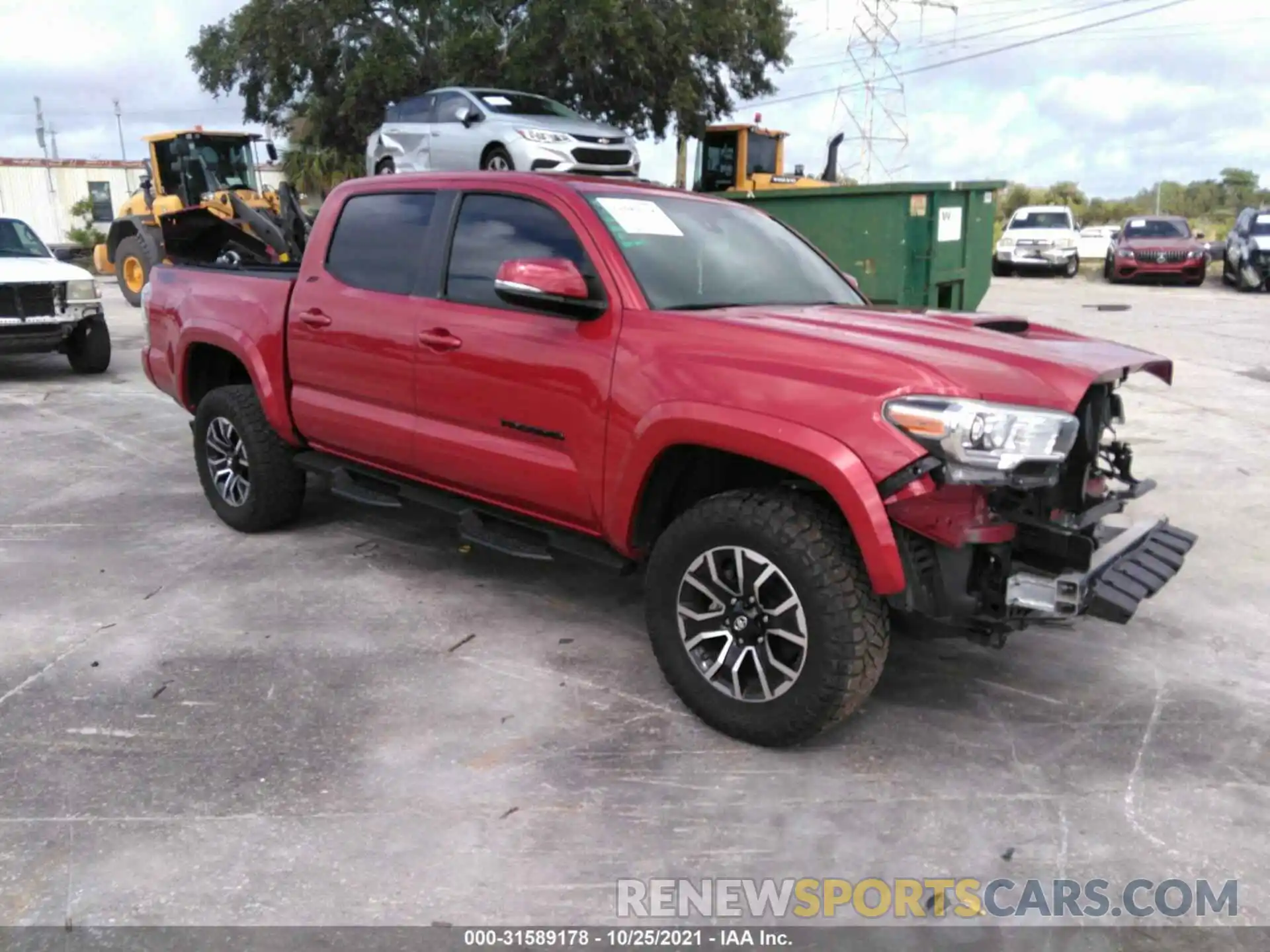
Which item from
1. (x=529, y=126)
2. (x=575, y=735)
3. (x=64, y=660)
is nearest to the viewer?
(x=575, y=735)

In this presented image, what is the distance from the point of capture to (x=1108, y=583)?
10.6 feet

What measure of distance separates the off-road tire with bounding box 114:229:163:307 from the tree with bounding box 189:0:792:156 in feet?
22.8

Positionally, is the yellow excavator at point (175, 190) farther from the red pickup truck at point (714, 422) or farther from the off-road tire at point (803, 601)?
the off-road tire at point (803, 601)

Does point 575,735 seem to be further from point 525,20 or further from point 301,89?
point 301,89

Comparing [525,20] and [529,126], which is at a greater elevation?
[525,20]

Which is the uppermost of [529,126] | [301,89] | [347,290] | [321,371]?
[301,89]

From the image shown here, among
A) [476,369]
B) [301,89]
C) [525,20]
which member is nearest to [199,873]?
[476,369]

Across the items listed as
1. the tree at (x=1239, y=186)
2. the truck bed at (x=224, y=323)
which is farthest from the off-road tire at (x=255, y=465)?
the tree at (x=1239, y=186)

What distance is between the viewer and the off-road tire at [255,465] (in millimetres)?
5469

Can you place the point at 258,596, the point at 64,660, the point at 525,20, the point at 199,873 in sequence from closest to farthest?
the point at 199,873 → the point at 64,660 → the point at 258,596 → the point at 525,20

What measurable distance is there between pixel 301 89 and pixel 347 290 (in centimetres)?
2307

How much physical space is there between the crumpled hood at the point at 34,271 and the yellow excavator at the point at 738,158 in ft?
35.9

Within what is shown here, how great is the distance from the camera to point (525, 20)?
22594 millimetres

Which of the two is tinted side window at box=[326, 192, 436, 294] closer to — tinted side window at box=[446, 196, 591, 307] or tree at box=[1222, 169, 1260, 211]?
tinted side window at box=[446, 196, 591, 307]
